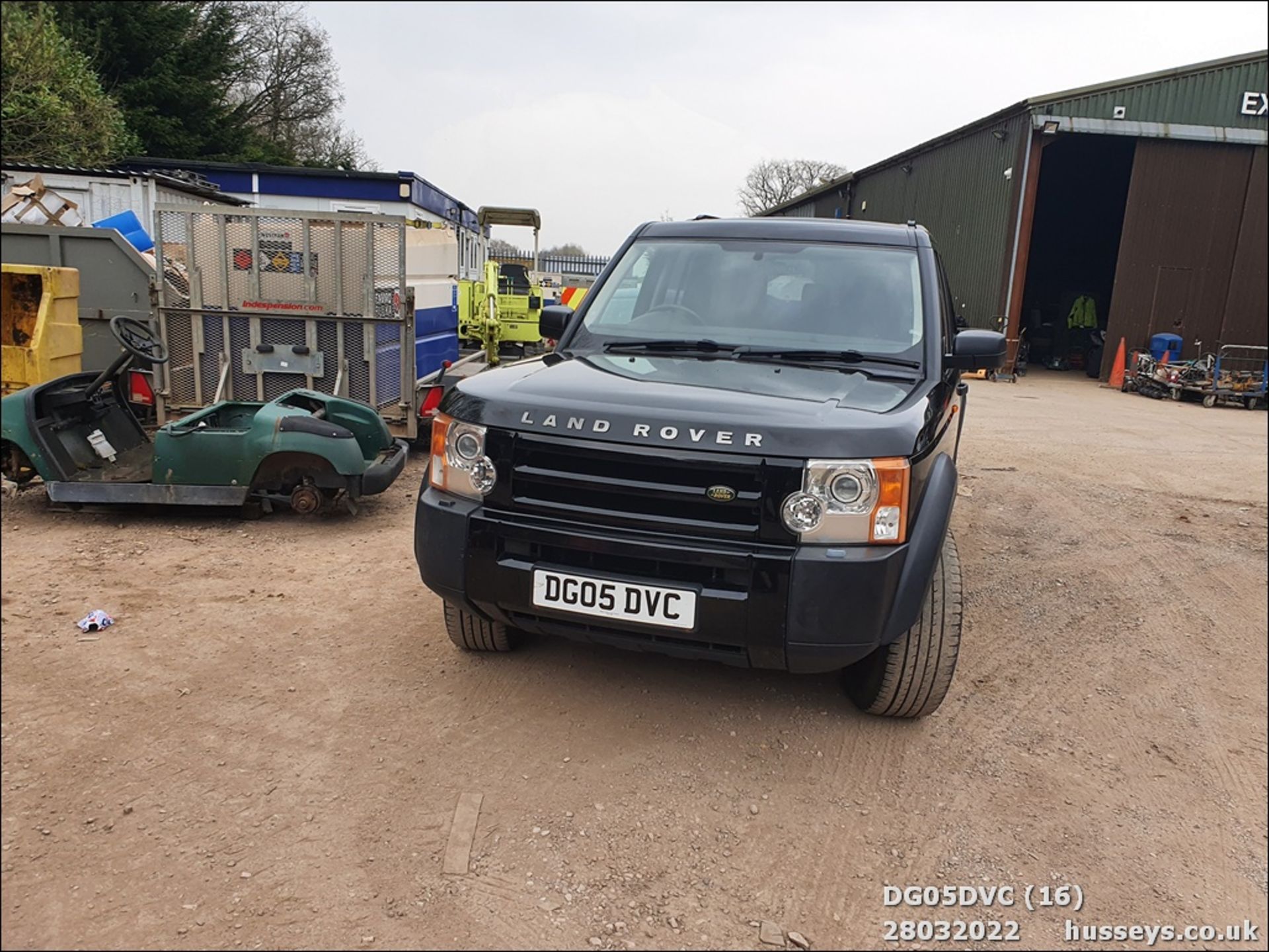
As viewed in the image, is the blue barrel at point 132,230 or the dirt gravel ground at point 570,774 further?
the blue barrel at point 132,230

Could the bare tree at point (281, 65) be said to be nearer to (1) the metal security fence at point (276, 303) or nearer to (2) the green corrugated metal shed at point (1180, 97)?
(1) the metal security fence at point (276, 303)

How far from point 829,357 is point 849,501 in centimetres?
106

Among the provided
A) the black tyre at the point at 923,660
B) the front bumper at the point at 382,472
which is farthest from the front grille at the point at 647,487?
the front bumper at the point at 382,472

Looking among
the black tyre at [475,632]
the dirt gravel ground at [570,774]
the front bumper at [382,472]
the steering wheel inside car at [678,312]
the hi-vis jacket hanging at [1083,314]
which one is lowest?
the dirt gravel ground at [570,774]

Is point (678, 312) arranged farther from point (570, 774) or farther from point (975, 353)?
point (570, 774)

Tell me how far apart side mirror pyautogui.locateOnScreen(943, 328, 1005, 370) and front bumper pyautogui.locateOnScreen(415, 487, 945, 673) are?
1.40 metres

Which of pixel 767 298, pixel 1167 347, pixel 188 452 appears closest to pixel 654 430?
pixel 767 298

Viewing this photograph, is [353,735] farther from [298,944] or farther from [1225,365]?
[1225,365]

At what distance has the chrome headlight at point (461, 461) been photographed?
314 centimetres

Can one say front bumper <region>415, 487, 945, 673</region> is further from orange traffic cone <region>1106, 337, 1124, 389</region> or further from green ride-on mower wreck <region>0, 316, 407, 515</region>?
orange traffic cone <region>1106, 337, 1124, 389</region>

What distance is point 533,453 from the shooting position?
A: 121 inches

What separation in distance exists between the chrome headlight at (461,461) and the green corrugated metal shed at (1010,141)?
1647 cm

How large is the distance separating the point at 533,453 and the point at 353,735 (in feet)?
4.05

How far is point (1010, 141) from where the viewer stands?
18.9 m
